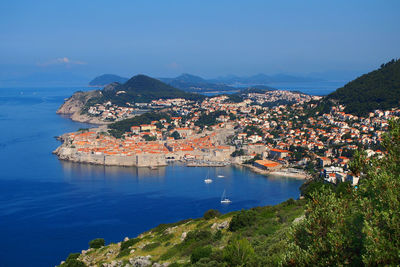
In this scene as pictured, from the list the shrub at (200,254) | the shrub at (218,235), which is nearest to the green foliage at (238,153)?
the shrub at (218,235)

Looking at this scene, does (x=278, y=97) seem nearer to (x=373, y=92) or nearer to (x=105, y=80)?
(x=373, y=92)

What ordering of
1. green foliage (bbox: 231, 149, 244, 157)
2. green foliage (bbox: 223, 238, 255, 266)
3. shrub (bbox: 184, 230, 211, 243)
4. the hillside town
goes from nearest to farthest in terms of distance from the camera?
1. green foliage (bbox: 223, 238, 255, 266)
2. shrub (bbox: 184, 230, 211, 243)
3. the hillside town
4. green foliage (bbox: 231, 149, 244, 157)

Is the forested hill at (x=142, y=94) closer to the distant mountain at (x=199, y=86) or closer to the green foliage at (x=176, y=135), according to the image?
the distant mountain at (x=199, y=86)

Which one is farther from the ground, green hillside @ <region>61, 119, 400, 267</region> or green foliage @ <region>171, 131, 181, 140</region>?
green hillside @ <region>61, 119, 400, 267</region>

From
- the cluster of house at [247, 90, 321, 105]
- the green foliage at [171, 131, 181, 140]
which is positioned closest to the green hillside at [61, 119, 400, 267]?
the green foliage at [171, 131, 181, 140]

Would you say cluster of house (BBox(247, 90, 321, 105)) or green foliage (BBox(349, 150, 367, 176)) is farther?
cluster of house (BBox(247, 90, 321, 105))

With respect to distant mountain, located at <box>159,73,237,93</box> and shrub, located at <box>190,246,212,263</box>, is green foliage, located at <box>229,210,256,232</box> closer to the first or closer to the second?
shrub, located at <box>190,246,212,263</box>
